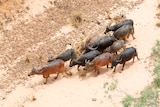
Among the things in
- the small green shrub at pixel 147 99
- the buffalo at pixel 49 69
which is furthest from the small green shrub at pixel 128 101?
the buffalo at pixel 49 69

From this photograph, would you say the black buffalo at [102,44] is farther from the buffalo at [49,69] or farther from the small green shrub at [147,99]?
the small green shrub at [147,99]

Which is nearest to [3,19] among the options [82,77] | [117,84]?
[82,77]

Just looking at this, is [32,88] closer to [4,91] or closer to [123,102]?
[4,91]

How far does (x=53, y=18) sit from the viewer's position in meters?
16.2

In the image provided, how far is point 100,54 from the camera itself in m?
13.6

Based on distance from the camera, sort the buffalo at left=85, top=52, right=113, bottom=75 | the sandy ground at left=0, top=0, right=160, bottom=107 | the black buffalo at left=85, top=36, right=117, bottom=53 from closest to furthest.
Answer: the sandy ground at left=0, top=0, right=160, bottom=107 → the buffalo at left=85, top=52, right=113, bottom=75 → the black buffalo at left=85, top=36, right=117, bottom=53

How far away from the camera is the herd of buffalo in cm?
1314

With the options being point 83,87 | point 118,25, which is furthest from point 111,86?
point 118,25

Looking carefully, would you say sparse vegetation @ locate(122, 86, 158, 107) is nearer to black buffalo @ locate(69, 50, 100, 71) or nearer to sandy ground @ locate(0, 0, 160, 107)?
sandy ground @ locate(0, 0, 160, 107)

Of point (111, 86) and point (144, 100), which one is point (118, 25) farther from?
point (144, 100)

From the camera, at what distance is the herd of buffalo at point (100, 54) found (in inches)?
517

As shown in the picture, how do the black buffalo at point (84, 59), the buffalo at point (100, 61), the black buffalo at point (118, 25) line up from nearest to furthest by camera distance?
1. the buffalo at point (100, 61)
2. the black buffalo at point (84, 59)
3. the black buffalo at point (118, 25)

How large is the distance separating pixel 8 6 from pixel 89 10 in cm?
285

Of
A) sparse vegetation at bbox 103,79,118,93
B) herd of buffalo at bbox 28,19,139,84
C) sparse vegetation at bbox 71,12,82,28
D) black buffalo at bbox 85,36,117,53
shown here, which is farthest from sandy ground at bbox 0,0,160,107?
sparse vegetation at bbox 71,12,82,28
